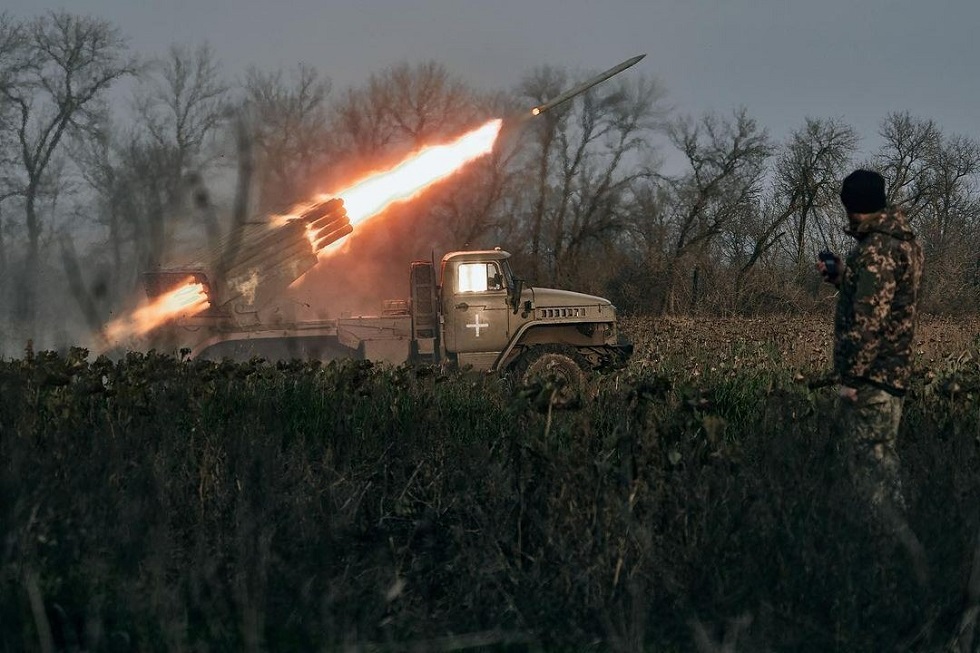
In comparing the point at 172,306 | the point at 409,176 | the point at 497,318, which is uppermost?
the point at 409,176

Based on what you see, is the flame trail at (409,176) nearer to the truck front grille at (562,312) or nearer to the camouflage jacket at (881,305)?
the truck front grille at (562,312)

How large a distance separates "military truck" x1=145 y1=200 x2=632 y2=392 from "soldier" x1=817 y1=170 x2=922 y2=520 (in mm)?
7754

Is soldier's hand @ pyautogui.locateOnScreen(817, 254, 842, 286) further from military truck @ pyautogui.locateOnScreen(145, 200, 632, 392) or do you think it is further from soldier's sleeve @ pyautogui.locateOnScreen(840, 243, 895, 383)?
military truck @ pyautogui.locateOnScreen(145, 200, 632, 392)

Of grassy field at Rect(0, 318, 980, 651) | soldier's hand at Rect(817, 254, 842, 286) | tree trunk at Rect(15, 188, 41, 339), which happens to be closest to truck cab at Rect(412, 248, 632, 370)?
tree trunk at Rect(15, 188, 41, 339)

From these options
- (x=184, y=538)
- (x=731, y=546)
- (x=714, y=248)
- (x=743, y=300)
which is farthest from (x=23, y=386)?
(x=714, y=248)

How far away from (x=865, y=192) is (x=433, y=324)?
28.4ft

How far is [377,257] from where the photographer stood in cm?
3188

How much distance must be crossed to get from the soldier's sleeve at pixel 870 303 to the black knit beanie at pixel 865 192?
262mm

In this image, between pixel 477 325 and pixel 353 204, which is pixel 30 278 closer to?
pixel 353 204

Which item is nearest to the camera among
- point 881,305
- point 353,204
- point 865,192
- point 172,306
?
point 881,305

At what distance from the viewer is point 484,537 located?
4781 mm

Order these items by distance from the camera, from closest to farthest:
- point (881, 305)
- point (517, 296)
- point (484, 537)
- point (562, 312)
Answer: point (484, 537) → point (881, 305) → point (517, 296) → point (562, 312)

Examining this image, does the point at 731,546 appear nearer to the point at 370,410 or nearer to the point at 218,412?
the point at 370,410

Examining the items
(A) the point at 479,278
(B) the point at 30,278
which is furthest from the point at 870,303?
(B) the point at 30,278
